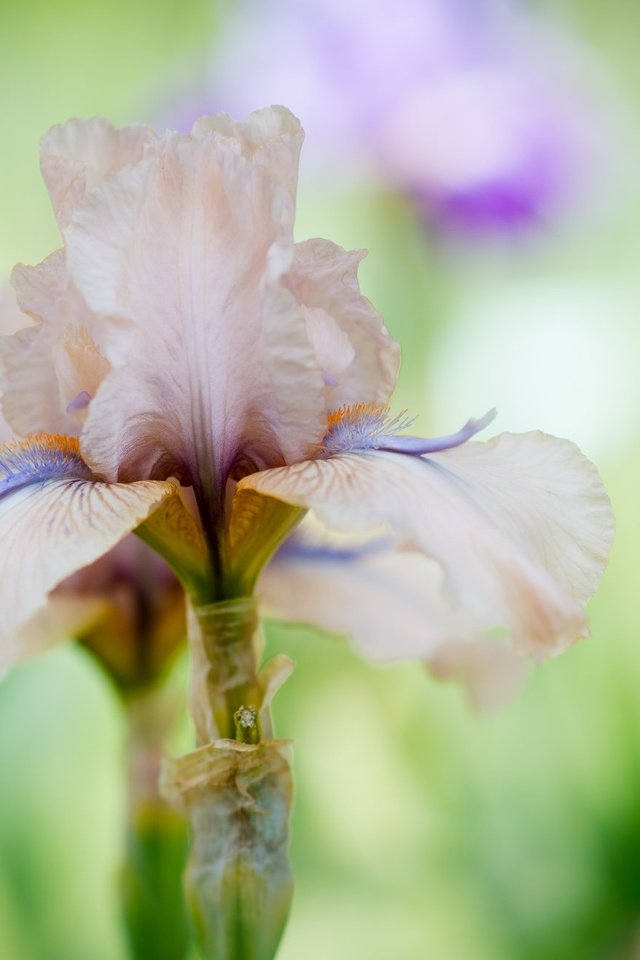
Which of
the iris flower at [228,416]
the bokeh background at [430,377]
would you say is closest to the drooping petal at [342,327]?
the iris flower at [228,416]

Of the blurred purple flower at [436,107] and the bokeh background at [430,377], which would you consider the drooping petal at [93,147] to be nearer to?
the bokeh background at [430,377]

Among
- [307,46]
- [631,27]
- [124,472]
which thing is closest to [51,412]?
[124,472]

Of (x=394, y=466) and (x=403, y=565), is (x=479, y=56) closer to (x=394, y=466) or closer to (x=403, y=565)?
(x=403, y=565)

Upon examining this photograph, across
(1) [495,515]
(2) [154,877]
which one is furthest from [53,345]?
(2) [154,877]

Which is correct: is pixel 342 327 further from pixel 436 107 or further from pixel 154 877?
pixel 436 107

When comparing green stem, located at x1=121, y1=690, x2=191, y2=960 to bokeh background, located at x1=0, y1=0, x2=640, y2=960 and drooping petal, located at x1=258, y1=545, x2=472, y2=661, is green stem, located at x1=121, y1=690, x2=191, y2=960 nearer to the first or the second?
drooping petal, located at x1=258, y1=545, x2=472, y2=661

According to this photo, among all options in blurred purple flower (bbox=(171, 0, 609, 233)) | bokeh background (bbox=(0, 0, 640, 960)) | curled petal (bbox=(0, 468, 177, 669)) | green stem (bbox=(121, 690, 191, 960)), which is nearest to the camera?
curled petal (bbox=(0, 468, 177, 669))

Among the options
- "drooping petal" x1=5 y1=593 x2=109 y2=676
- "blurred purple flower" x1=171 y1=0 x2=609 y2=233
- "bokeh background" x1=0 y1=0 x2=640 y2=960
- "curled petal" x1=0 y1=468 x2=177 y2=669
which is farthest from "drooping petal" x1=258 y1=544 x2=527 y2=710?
"blurred purple flower" x1=171 y1=0 x2=609 y2=233
